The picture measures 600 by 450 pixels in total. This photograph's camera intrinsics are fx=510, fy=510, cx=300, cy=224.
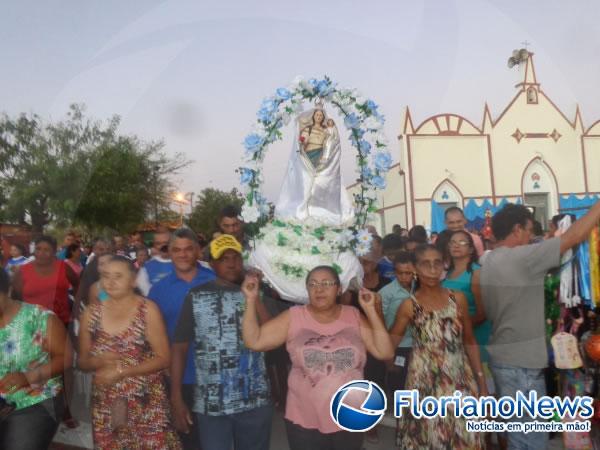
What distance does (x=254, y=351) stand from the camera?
9.66ft

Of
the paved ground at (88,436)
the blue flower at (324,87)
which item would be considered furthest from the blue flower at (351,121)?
the paved ground at (88,436)

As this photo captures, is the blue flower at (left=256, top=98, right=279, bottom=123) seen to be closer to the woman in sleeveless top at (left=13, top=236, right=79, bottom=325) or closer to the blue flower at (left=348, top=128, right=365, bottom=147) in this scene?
the blue flower at (left=348, top=128, right=365, bottom=147)

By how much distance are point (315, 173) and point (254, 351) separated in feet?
5.77

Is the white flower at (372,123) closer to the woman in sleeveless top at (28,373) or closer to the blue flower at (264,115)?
the blue flower at (264,115)

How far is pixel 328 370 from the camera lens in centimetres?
274

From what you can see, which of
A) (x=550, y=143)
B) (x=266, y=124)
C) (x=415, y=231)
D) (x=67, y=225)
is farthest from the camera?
(x=550, y=143)

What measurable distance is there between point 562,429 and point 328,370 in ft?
4.99

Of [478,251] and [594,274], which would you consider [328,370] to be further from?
[478,251]

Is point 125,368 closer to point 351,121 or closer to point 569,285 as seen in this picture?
point 351,121

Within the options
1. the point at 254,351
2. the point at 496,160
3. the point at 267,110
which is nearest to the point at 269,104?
the point at 267,110

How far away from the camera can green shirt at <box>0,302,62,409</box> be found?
2.88 metres

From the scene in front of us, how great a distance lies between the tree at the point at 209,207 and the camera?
534 centimetres

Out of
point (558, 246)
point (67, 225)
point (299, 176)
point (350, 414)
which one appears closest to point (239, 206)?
point (299, 176)

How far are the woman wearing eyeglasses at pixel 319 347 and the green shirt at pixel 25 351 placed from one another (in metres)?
1.21
